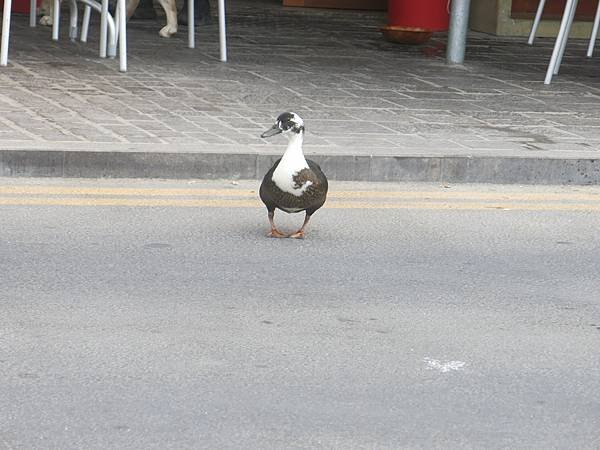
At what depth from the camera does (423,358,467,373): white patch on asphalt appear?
15.2 ft

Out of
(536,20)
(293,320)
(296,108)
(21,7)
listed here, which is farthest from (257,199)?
(21,7)

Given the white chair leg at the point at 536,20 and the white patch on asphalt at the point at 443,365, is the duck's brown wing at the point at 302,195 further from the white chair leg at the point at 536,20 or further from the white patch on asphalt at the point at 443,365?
the white chair leg at the point at 536,20

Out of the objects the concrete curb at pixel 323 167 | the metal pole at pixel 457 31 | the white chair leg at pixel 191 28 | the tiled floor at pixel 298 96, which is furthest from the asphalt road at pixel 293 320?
the white chair leg at pixel 191 28

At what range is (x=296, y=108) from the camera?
9125mm

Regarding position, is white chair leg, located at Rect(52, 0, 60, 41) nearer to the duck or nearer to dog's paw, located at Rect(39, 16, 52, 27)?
dog's paw, located at Rect(39, 16, 52, 27)

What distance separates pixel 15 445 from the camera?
3.82m

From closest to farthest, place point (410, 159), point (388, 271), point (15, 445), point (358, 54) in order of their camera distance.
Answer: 1. point (15, 445)
2. point (388, 271)
3. point (410, 159)
4. point (358, 54)

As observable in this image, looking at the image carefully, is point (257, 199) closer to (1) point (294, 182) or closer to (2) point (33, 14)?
(1) point (294, 182)

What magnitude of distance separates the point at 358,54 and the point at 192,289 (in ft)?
23.2

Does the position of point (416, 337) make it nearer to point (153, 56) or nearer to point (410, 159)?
point (410, 159)

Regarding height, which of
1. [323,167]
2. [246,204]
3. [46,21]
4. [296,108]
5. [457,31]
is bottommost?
[246,204]

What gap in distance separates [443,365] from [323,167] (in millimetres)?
3114

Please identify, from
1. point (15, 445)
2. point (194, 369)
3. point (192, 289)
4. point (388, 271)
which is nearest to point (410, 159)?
point (388, 271)

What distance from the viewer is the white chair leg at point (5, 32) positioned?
9.71 m
